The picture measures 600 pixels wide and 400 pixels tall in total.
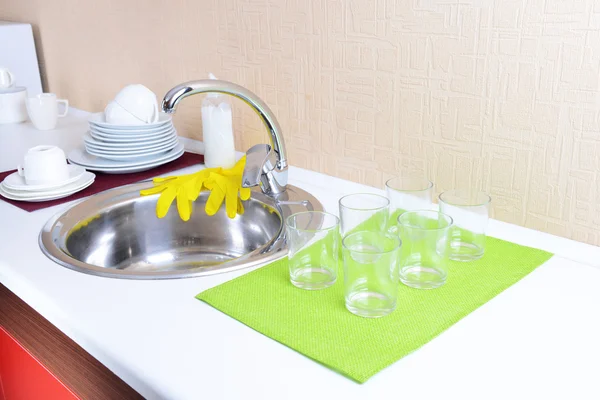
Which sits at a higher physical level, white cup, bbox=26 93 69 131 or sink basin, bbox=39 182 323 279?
white cup, bbox=26 93 69 131

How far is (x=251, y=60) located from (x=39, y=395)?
33.8 inches

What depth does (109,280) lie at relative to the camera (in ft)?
3.20

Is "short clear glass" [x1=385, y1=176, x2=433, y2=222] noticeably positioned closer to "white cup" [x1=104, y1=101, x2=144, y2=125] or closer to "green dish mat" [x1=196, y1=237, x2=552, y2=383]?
"green dish mat" [x1=196, y1=237, x2=552, y2=383]

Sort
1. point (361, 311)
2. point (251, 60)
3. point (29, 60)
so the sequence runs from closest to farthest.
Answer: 1. point (361, 311)
2. point (251, 60)
3. point (29, 60)

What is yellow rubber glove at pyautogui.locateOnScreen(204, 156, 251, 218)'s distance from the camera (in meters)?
1.32

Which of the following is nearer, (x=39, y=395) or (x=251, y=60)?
(x=39, y=395)

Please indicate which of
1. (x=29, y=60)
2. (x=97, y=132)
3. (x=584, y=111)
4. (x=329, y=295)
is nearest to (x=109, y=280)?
(x=329, y=295)

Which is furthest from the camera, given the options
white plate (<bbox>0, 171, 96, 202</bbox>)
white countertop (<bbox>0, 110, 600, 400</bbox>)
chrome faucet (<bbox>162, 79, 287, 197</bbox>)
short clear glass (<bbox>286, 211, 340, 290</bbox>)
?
white plate (<bbox>0, 171, 96, 202</bbox>)

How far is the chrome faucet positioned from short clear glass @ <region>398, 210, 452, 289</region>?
397 millimetres

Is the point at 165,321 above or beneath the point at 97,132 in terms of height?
beneath

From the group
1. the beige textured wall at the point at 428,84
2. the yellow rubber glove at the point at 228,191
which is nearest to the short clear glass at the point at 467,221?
the beige textured wall at the point at 428,84

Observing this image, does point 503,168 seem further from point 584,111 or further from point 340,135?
point 340,135

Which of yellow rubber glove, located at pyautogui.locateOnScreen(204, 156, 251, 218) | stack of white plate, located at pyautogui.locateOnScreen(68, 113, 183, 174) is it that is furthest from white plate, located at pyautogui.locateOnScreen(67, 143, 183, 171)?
yellow rubber glove, located at pyautogui.locateOnScreen(204, 156, 251, 218)

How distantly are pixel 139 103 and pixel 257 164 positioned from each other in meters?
0.42
